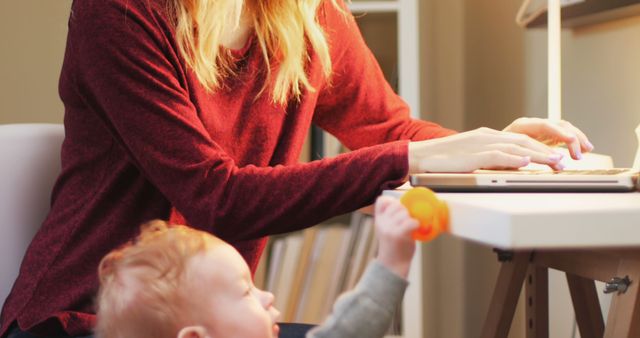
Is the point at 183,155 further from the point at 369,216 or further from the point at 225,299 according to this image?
the point at 369,216

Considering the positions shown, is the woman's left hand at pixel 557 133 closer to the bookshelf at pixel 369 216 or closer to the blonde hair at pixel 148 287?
the blonde hair at pixel 148 287

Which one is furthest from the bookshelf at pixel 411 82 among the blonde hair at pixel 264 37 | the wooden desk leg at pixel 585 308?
the wooden desk leg at pixel 585 308

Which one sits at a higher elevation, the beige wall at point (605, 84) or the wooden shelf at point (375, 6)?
the wooden shelf at point (375, 6)

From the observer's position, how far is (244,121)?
135 cm

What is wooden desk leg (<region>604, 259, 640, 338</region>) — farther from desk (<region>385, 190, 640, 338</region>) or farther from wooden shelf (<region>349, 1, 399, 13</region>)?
wooden shelf (<region>349, 1, 399, 13</region>)

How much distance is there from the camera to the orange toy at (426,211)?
775 mm

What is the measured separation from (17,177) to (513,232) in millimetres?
855

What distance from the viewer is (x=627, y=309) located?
99 centimetres

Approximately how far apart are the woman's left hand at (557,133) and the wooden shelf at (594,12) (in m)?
0.36

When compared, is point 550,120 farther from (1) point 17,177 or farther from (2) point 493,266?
(2) point 493,266

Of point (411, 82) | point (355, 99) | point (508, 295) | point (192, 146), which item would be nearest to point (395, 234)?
point (192, 146)

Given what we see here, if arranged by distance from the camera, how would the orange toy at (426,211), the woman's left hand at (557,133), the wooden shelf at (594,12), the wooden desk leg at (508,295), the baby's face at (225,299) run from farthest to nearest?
the wooden shelf at (594,12) < the wooden desk leg at (508,295) < the woman's left hand at (557,133) < the baby's face at (225,299) < the orange toy at (426,211)

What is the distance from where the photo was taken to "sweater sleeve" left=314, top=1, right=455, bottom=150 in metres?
1.56

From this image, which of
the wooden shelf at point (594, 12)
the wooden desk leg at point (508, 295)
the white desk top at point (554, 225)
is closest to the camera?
the white desk top at point (554, 225)
